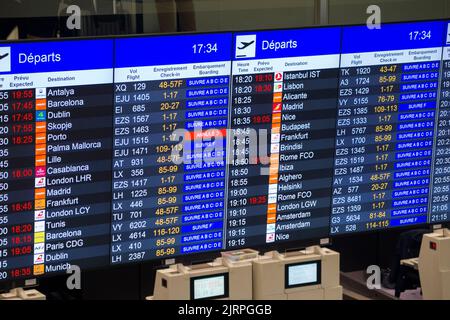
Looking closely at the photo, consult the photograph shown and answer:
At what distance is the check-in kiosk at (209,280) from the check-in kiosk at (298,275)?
0.15ft

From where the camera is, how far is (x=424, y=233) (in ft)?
13.1

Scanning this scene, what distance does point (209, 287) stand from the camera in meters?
3.49

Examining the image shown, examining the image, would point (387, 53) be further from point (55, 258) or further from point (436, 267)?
point (55, 258)

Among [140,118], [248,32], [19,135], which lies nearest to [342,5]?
[248,32]

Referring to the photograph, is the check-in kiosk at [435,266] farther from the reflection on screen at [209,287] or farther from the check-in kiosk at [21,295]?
the check-in kiosk at [21,295]

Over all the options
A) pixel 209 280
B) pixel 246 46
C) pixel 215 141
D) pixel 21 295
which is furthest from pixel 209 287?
pixel 246 46

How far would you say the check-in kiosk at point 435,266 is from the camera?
3.83m

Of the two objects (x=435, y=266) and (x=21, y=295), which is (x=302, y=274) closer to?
(x=435, y=266)

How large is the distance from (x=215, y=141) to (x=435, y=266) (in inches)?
36.7

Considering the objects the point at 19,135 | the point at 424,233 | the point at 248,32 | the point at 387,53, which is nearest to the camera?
the point at 19,135

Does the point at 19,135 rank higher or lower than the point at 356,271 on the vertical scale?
higher

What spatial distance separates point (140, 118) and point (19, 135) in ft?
1.27

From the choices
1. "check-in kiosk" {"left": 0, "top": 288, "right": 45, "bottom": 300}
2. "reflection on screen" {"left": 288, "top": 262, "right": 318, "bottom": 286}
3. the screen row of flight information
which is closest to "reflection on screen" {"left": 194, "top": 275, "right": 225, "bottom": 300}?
the screen row of flight information

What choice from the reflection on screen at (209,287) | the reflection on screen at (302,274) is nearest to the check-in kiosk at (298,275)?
the reflection on screen at (302,274)
